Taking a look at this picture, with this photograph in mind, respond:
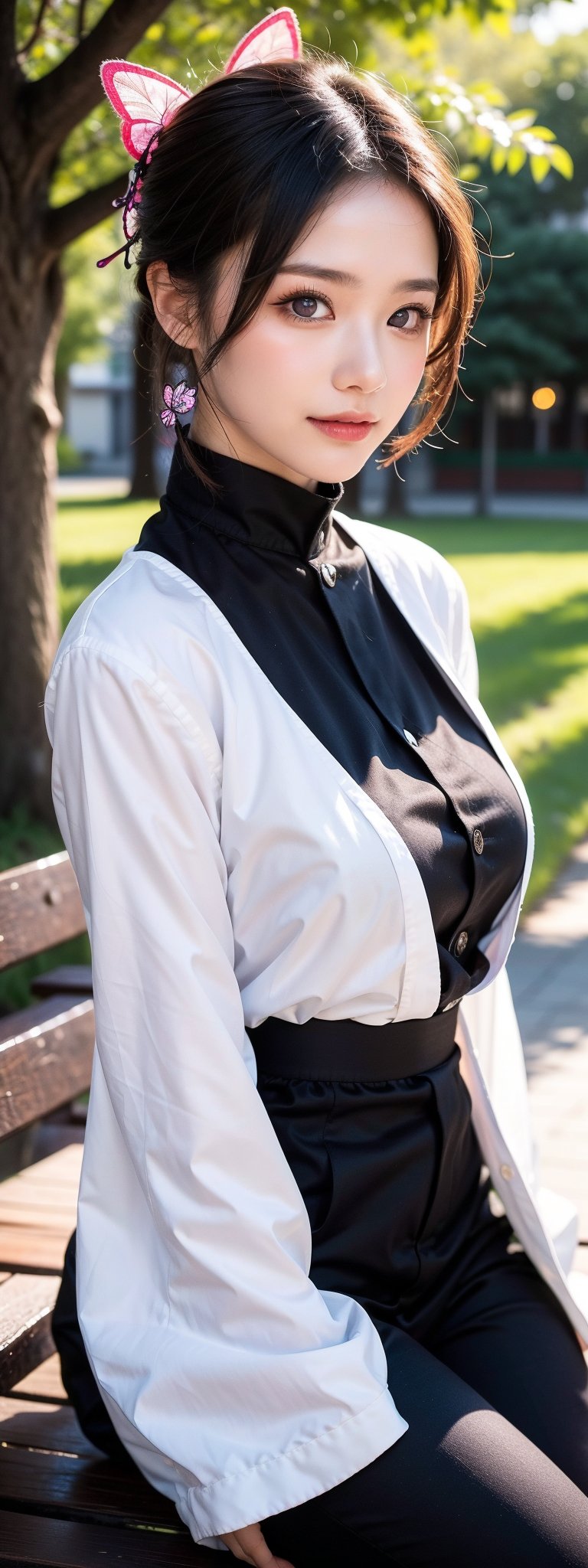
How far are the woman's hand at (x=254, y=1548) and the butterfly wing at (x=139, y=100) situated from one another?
→ 5.22 feet

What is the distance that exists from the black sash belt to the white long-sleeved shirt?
31 millimetres

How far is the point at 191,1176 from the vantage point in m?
1.63

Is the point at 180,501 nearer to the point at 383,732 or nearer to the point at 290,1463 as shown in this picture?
the point at 383,732

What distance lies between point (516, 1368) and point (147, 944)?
748 millimetres

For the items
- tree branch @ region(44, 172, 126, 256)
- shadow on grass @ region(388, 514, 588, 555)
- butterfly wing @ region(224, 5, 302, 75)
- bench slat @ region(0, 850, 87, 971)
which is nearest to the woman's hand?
bench slat @ region(0, 850, 87, 971)

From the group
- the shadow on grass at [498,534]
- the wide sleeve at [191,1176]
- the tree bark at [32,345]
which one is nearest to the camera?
the wide sleeve at [191,1176]

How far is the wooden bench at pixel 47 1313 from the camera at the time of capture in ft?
5.89

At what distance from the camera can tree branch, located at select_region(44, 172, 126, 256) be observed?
4.34 metres

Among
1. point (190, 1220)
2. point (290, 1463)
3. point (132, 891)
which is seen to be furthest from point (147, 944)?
point (290, 1463)

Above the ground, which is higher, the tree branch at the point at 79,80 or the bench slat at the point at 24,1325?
the tree branch at the point at 79,80

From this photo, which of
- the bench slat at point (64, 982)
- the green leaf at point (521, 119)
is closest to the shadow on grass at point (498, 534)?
the green leaf at point (521, 119)

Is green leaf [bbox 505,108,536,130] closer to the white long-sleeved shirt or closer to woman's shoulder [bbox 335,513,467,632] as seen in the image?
woman's shoulder [bbox 335,513,467,632]

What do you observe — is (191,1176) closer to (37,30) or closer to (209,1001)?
(209,1001)

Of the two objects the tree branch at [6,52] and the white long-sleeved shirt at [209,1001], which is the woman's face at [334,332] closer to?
the white long-sleeved shirt at [209,1001]
